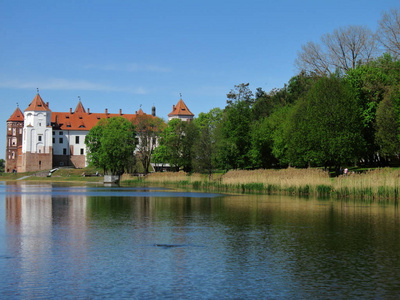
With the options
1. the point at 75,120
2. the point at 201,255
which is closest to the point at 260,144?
the point at 201,255

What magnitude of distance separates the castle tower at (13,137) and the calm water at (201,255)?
12530cm

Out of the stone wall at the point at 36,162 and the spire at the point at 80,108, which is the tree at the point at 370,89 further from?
the spire at the point at 80,108

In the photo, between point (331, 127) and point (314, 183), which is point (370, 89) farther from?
point (314, 183)

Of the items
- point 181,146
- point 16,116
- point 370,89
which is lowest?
point 181,146

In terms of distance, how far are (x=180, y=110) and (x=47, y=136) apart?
34.5 m

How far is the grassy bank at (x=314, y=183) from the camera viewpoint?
3312 cm

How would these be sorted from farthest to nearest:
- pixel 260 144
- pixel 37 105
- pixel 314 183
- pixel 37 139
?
pixel 37 105 → pixel 37 139 → pixel 260 144 → pixel 314 183

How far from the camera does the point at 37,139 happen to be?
133 metres

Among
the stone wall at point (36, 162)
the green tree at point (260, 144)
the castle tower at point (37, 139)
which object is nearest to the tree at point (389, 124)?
the green tree at point (260, 144)

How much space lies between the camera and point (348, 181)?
1379 inches

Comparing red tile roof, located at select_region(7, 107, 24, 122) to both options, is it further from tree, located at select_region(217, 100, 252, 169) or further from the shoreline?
the shoreline

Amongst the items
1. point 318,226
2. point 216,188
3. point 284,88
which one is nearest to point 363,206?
point 318,226

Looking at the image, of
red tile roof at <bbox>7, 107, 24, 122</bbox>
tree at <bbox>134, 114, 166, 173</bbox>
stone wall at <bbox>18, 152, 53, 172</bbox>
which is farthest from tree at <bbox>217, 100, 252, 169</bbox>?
red tile roof at <bbox>7, 107, 24, 122</bbox>

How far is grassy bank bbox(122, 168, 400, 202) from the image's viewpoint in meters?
33.1
